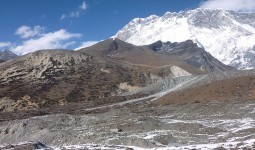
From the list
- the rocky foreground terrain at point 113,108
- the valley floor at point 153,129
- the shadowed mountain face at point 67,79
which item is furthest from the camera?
the shadowed mountain face at point 67,79

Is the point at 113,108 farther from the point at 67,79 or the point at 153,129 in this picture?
the point at 67,79

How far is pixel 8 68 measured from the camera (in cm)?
14788

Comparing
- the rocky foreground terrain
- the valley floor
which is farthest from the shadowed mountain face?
the valley floor

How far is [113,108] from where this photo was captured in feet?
311

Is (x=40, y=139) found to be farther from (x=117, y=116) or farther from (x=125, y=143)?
(x=117, y=116)

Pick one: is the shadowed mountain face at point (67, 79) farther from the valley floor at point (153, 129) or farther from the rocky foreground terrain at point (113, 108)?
the valley floor at point (153, 129)

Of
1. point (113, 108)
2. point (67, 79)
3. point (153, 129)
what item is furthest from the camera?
point (67, 79)

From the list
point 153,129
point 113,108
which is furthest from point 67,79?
point 153,129

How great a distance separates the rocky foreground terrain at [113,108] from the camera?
53263mm

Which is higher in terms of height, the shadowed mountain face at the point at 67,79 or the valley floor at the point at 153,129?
the shadowed mountain face at the point at 67,79

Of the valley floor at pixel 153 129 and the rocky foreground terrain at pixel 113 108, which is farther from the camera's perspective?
the rocky foreground terrain at pixel 113 108

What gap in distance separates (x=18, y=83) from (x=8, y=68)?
12.9m

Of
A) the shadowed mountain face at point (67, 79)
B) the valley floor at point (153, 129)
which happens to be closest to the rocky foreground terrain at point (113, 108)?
the valley floor at point (153, 129)

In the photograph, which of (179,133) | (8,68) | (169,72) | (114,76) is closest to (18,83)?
(8,68)
